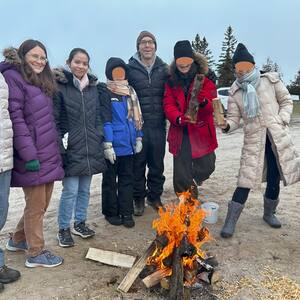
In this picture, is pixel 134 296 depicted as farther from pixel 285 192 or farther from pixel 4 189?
pixel 285 192

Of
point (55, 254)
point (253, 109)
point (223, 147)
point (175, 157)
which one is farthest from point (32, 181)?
point (223, 147)

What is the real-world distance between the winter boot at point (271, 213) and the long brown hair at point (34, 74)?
313 centimetres

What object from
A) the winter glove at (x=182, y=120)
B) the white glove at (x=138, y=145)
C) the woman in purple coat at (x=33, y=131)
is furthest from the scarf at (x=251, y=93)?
the woman in purple coat at (x=33, y=131)

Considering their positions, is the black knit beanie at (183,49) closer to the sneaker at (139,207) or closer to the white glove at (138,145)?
the white glove at (138,145)

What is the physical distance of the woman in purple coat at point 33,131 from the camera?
12.3 feet

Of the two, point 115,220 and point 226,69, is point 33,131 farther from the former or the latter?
point 226,69

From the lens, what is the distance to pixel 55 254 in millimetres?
4570

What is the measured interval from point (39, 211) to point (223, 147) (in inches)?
364

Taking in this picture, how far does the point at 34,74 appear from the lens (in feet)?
12.9

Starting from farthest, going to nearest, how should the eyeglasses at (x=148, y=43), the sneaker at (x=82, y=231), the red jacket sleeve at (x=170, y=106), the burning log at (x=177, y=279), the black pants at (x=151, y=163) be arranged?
the black pants at (x=151, y=163)
the eyeglasses at (x=148, y=43)
the red jacket sleeve at (x=170, y=106)
the sneaker at (x=82, y=231)
the burning log at (x=177, y=279)

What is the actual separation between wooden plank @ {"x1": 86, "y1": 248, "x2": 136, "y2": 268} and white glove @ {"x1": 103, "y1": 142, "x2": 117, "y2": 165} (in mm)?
1081

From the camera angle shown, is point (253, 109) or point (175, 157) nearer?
point (253, 109)

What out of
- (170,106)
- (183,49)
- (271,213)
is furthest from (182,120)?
(271,213)

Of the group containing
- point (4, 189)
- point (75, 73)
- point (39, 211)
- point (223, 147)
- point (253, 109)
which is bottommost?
point (223, 147)
